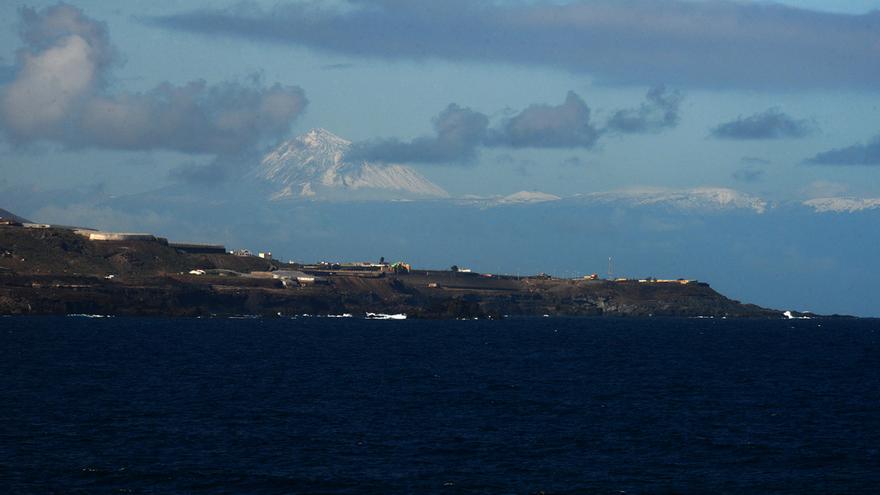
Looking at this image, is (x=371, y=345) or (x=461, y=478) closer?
(x=461, y=478)

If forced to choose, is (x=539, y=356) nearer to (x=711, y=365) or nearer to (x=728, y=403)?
(x=711, y=365)

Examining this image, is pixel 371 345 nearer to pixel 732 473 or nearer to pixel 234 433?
pixel 234 433

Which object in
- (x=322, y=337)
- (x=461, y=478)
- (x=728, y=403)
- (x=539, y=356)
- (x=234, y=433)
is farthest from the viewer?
(x=322, y=337)

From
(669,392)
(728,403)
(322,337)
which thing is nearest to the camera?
(728,403)

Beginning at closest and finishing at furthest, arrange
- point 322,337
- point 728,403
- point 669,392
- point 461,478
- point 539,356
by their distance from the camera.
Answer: point 461,478
point 728,403
point 669,392
point 539,356
point 322,337

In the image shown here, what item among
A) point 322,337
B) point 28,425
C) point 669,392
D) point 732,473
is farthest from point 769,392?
point 322,337

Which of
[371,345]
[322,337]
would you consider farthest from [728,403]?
[322,337]
